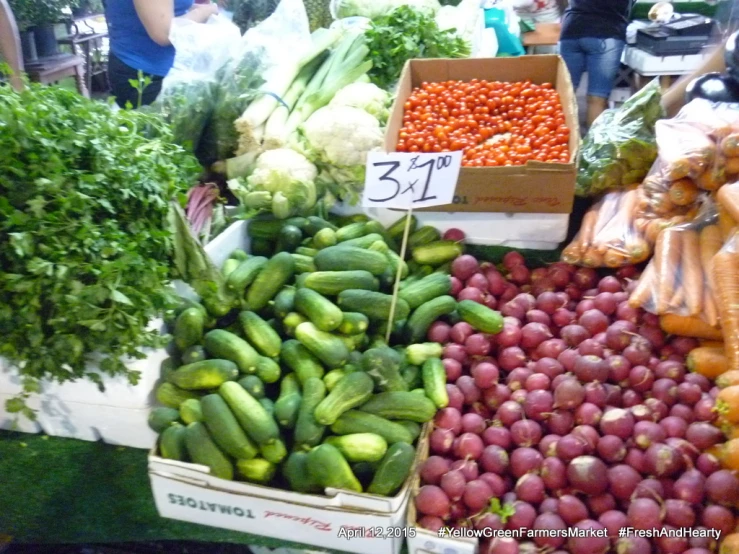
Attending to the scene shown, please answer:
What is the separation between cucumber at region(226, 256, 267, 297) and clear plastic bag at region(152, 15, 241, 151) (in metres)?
0.70

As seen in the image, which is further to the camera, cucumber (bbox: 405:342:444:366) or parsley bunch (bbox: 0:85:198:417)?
cucumber (bbox: 405:342:444:366)

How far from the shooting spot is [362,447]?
109cm

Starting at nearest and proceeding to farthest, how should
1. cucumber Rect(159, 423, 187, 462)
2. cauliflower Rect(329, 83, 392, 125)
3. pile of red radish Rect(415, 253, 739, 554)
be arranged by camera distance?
pile of red radish Rect(415, 253, 739, 554)
cucumber Rect(159, 423, 187, 462)
cauliflower Rect(329, 83, 392, 125)

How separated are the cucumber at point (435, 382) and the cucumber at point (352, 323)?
17 cm

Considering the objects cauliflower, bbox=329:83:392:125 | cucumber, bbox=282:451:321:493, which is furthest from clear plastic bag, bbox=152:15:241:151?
cucumber, bbox=282:451:321:493

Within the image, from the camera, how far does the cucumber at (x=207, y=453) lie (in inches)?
42.8

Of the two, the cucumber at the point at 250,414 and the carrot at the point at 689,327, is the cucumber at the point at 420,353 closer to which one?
the cucumber at the point at 250,414

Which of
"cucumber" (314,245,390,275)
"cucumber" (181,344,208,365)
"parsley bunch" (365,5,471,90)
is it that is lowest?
"cucumber" (181,344,208,365)

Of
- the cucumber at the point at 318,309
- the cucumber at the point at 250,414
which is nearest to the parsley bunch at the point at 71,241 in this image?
the cucumber at the point at 250,414

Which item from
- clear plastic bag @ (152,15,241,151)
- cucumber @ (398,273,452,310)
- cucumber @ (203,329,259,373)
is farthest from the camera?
clear plastic bag @ (152,15,241,151)

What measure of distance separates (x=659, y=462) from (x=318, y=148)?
53.2 inches

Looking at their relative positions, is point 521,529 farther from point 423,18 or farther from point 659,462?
point 423,18

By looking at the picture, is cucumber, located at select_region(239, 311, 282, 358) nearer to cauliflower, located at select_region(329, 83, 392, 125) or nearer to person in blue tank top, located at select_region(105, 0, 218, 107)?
cauliflower, located at select_region(329, 83, 392, 125)

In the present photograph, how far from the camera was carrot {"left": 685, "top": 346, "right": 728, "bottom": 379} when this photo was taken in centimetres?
124
